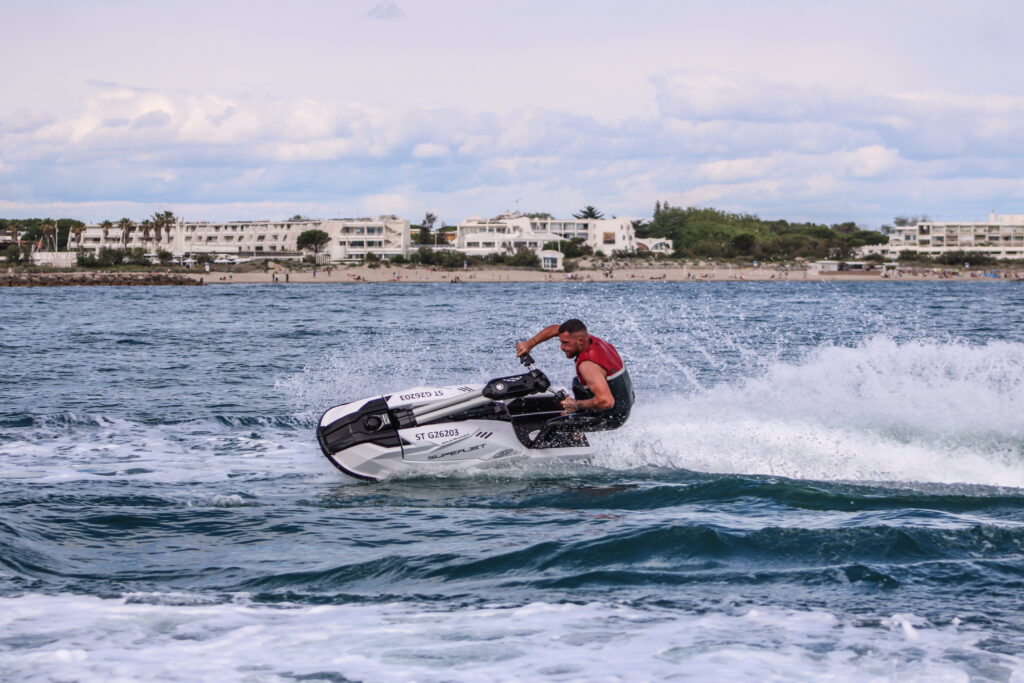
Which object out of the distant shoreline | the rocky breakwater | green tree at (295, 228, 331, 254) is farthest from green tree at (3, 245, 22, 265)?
green tree at (295, 228, 331, 254)

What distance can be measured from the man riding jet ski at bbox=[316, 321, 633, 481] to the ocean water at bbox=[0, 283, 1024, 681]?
30 cm

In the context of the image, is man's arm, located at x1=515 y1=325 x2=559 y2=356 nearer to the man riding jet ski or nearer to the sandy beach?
the man riding jet ski

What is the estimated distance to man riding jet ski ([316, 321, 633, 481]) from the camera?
1046cm

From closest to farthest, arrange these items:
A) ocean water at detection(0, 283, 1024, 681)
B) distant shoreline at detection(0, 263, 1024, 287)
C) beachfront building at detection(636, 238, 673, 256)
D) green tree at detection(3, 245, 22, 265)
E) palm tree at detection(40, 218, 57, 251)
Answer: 1. ocean water at detection(0, 283, 1024, 681)
2. distant shoreline at detection(0, 263, 1024, 287)
3. green tree at detection(3, 245, 22, 265)
4. palm tree at detection(40, 218, 57, 251)
5. beachfront building at detection(636, 238, 673, 256)

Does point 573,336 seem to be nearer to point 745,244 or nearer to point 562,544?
point 562,544

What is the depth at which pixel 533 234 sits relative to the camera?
145 m

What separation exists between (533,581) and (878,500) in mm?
4037

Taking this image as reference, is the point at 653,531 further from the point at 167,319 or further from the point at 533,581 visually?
the point at 167,319

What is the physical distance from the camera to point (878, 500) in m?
9.49

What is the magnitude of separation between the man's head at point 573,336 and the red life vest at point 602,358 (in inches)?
3.2

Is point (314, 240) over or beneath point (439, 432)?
over

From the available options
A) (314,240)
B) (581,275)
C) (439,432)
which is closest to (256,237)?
(314,240)

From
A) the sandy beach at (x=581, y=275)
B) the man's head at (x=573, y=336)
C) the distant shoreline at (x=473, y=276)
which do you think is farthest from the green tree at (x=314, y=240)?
the man's head at (x=573, y=336)

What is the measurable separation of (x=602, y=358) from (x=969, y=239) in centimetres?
16690
